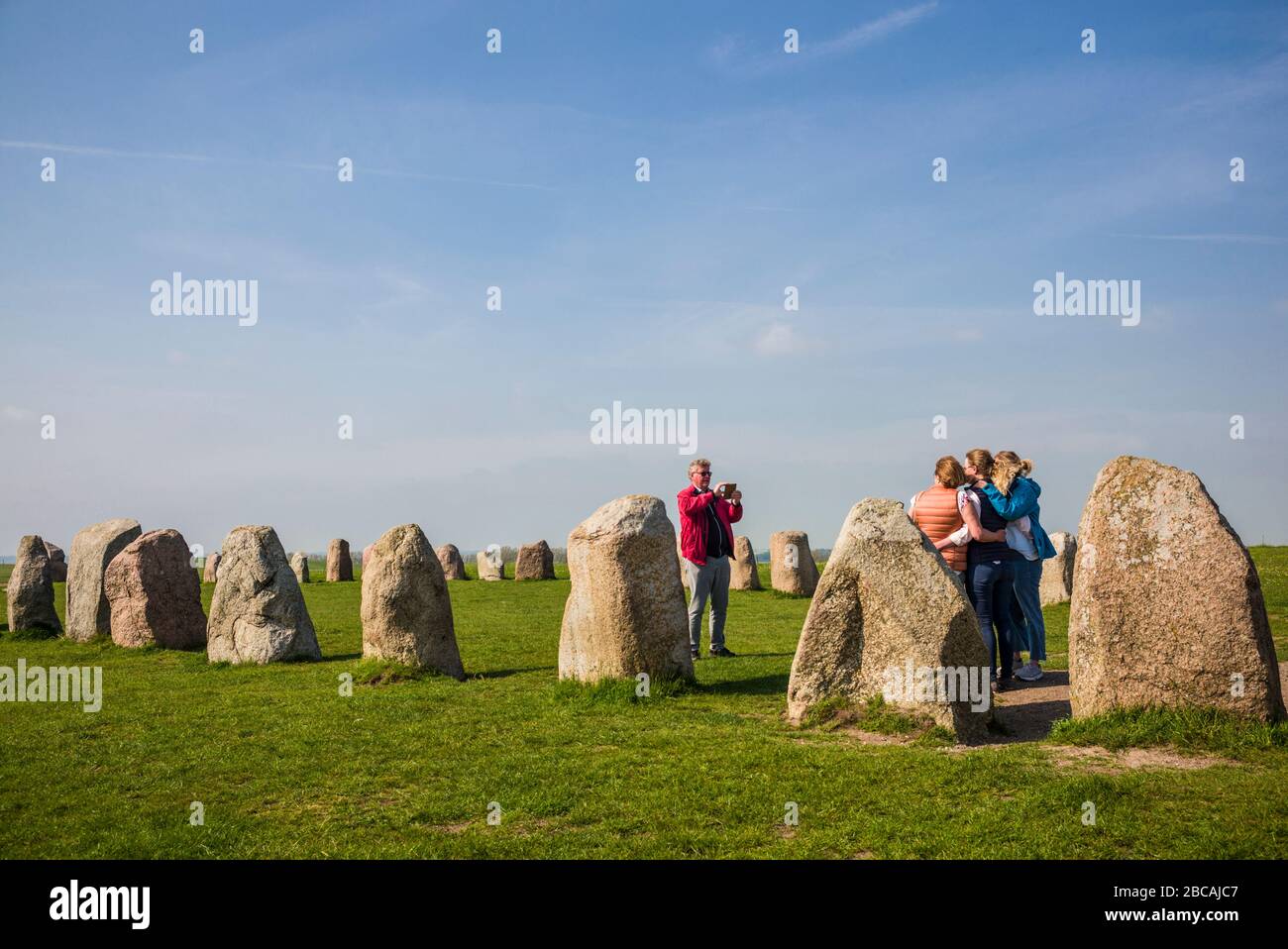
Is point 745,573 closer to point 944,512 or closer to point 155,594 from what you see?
point 155,594

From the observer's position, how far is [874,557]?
934cm

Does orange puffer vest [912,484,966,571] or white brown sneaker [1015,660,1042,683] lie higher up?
orange puffer vest [912,484,966,571]

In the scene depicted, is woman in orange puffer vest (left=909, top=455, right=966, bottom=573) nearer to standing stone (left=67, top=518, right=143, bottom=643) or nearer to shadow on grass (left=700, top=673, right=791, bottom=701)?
shadow on grass (left=700, top=673, right=791, bottom=701)

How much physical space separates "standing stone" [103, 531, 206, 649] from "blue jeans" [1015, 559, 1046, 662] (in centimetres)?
1384

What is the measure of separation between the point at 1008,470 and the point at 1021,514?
1.67ft

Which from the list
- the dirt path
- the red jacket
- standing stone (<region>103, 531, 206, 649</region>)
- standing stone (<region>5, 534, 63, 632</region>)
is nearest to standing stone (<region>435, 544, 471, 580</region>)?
standing stone (<region>5, 534, 63, 632</region>)

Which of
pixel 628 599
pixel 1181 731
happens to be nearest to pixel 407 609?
pixel 628 599

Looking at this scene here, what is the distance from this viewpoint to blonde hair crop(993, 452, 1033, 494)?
1088 centimetres

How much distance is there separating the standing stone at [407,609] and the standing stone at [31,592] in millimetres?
10899

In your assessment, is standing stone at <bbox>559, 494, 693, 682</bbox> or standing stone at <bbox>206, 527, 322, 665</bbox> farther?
standing stone at <bbox>206, 527, 322, 665</bbox>
